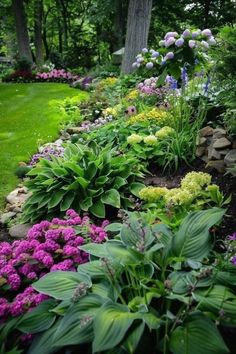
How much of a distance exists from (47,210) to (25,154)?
2.76 meters

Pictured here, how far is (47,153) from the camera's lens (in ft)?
19.4

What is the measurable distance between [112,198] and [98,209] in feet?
0.61

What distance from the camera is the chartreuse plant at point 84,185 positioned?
3.87 meters

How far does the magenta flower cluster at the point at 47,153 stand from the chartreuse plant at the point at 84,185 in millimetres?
1508

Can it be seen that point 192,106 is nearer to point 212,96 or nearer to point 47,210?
point 212,96

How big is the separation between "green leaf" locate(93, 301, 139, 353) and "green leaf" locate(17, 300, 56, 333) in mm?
406

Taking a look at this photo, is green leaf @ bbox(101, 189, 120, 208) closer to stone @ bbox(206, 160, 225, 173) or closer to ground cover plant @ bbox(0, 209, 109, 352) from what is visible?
ground cover plant @ bbox(0, 209, 109, 352)

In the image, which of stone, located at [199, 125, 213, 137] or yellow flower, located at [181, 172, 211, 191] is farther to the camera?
stone, located at [199, 125, 213, 137]

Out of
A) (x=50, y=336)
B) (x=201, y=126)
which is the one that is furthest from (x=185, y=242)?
(x=201, y=126)

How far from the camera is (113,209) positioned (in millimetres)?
4020

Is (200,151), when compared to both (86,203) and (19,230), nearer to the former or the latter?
(86,203)

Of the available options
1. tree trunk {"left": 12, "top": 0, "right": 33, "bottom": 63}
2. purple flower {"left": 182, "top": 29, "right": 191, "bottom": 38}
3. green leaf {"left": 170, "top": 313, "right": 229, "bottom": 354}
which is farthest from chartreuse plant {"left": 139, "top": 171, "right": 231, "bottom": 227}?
tree trunk {"left": 12, "top": 0, "right": 33, "bottom": 63}

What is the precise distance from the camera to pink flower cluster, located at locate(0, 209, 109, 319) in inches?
93.2

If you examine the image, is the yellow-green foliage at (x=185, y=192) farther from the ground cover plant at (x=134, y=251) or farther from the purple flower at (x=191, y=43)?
the purple flower at (x=191, y=43)
